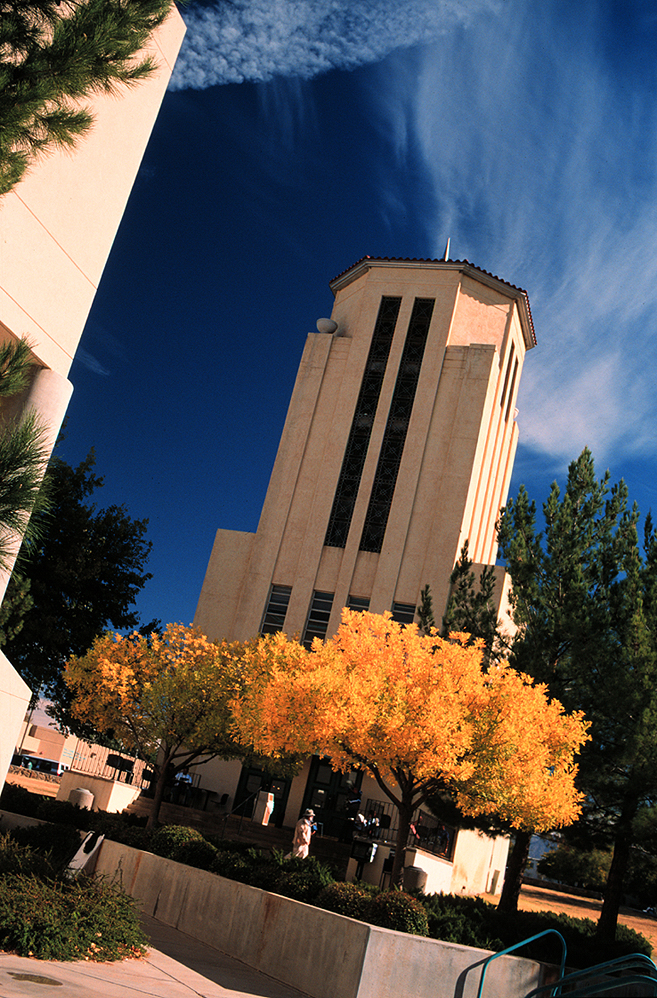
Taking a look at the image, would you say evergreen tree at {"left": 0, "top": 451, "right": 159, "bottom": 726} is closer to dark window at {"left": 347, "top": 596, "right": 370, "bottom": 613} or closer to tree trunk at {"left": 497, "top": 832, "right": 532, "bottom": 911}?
dark window at {"left": 347, "top": 596, "right": 370, "bottom": 613}

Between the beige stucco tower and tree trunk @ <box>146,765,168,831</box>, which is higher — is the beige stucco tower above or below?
above

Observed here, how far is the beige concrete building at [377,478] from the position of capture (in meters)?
32.9

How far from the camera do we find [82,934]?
9.47 meters

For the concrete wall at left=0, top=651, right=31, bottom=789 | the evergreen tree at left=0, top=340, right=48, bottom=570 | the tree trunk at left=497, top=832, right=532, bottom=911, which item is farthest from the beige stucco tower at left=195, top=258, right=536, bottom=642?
the evergreen tree at left=0, top=340, right=48, bottom=570

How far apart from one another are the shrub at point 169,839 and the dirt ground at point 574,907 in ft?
55.4

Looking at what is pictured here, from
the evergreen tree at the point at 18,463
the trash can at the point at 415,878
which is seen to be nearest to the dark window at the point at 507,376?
the trash can at the point at 415,878

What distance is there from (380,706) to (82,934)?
21.4ft

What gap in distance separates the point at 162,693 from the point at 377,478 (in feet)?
52.6

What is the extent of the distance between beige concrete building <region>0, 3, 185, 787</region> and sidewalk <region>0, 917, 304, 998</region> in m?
2.35

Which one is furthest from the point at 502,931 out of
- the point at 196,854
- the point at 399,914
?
the point at 196,854

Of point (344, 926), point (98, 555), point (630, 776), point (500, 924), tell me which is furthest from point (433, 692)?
point (98, 555)

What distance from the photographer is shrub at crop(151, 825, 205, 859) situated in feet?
54.5

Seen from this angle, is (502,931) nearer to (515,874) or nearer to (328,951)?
(515,874)

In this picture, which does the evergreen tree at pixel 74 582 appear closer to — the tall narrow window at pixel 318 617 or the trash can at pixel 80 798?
the trash can at pixel 80 798
